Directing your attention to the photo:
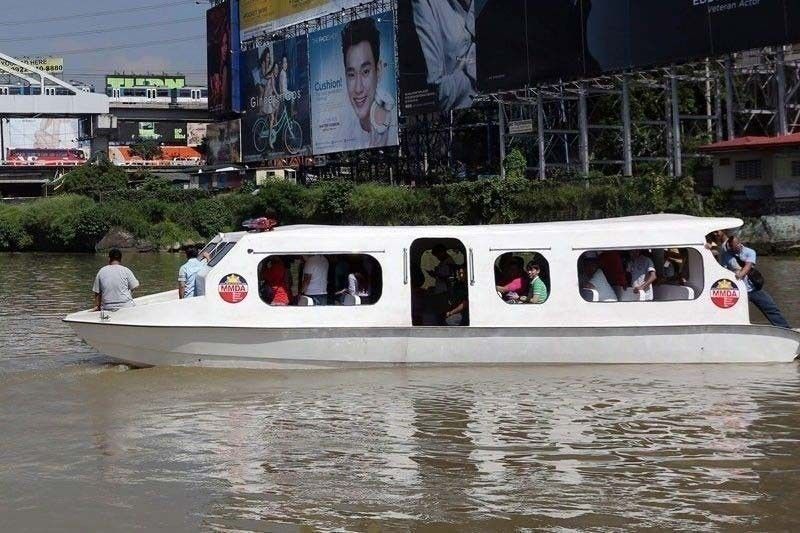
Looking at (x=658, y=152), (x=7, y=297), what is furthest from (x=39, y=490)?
(x=658, y=152)

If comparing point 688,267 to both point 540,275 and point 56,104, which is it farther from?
point 56,104

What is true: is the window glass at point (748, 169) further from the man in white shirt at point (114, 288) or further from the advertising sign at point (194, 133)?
the advertising sign at point (194, 133)

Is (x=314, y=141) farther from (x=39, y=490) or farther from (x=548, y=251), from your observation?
(x=39, y=490)

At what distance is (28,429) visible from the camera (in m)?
11.3

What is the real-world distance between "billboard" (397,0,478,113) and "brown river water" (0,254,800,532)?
41772 mm

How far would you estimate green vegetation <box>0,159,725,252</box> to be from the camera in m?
43.3

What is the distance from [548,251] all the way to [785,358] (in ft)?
10.4

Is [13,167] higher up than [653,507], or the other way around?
[13,167]

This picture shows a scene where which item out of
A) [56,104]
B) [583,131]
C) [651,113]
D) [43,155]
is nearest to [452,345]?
[583,131]

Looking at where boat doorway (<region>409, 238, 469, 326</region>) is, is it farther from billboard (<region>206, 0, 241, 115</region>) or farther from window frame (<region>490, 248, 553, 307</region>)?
billboard (<region>206, 0, 241, 115</region>)

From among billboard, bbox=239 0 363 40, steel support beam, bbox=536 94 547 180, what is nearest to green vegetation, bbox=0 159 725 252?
steel support beam, bbox=536 94 547 180

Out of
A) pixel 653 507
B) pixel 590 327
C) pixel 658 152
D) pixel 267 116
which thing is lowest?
pixel 653 507

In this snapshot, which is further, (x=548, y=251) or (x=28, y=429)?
(x=548, y=251)

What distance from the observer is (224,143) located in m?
78.3
